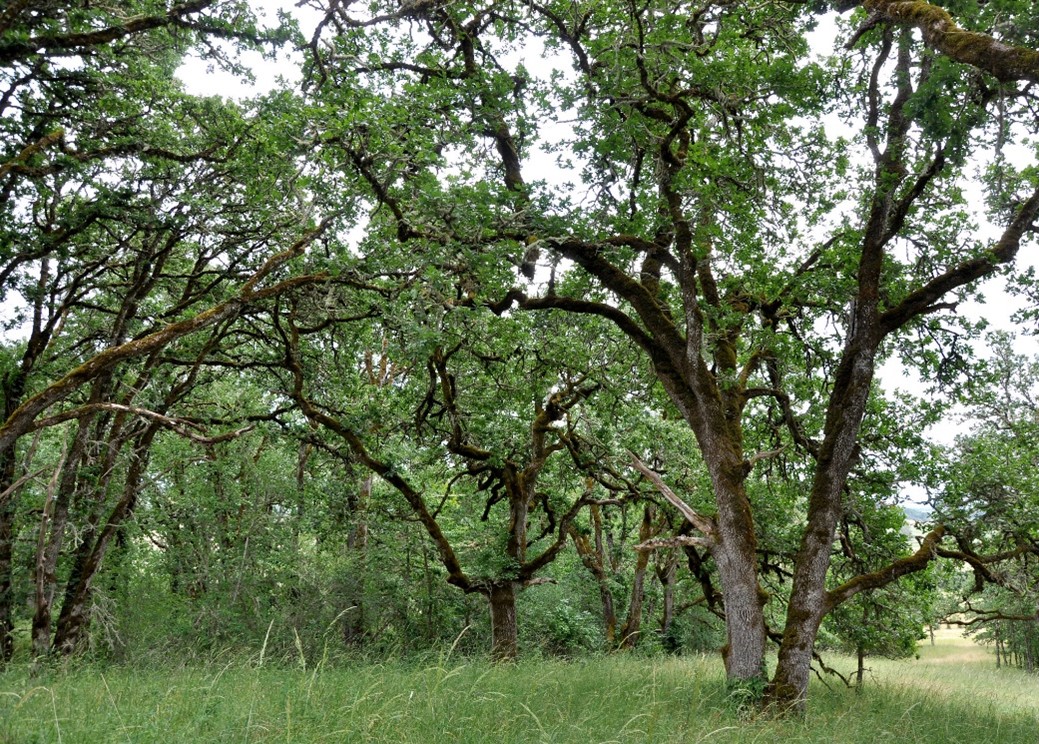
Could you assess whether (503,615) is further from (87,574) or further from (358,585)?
(87,574)

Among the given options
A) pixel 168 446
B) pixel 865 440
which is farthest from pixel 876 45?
pixel 168 446

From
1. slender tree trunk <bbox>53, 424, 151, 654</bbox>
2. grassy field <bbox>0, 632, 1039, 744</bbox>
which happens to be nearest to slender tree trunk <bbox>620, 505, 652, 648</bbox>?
grassy field <bbox>0, 632, 1039, 744</bbox>

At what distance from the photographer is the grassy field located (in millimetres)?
4980

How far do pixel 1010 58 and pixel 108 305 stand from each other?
1394 cm

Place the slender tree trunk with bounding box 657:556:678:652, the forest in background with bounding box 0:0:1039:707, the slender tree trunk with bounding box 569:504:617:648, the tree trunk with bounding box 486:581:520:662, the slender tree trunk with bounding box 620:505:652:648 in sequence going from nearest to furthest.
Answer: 1. the forest in background with bounding box 0:0:1039:707
2. the tree trunk with bounding box 486:581:520:662
3. the slender tree trunk with bounding box 620:505:652:648
4. the slender tree trunk with bounding box 569:504:617:648
5. the slender tree trunk with bounding box 657:556:678:652

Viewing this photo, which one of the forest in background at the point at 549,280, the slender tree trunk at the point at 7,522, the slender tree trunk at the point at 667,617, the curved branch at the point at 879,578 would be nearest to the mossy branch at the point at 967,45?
the forest in background at the point at 549,280

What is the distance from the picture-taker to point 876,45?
855 cm

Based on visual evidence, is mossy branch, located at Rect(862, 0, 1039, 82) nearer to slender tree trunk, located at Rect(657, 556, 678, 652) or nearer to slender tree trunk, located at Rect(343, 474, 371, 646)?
slender tree trunk, located at Rect(343, 474, 371, 646)

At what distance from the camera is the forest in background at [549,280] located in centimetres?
788

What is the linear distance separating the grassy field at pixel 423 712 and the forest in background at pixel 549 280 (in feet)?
4.35

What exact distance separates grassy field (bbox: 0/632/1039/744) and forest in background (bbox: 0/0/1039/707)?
1.33 m

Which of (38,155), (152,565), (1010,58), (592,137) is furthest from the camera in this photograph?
(152,565)

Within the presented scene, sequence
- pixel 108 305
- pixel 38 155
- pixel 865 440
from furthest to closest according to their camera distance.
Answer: pixel 108 305 → pixel 865 440 → pixel 38 155

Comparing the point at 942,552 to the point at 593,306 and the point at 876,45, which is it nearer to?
the point at 593,306
